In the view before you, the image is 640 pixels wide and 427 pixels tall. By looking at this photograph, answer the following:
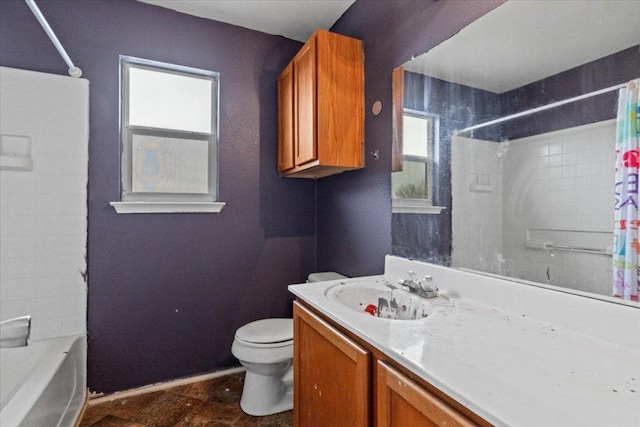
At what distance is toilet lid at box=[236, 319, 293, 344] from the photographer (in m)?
1.77

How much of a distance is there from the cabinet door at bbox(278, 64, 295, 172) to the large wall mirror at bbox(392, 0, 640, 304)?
906 millimetres

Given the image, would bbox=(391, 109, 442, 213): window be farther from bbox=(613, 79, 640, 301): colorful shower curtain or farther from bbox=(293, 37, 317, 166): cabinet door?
bbox=(613, 79, 640, 301): colorful shower curtain

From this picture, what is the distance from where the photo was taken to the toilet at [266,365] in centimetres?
175

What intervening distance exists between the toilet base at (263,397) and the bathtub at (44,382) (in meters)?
0.90

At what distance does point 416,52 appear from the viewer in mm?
1522

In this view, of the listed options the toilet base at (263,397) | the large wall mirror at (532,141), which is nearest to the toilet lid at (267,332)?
the toilet base at (263,397)

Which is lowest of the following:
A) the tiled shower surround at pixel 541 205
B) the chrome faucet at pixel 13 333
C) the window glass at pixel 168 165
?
the chrome faucet at pixel 13 333

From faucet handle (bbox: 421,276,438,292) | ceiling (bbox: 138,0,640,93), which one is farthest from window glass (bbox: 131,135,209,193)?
faucet handle (bbox: 421,276,438,292)

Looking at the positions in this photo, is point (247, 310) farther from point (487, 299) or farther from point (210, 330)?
point (487, 299)

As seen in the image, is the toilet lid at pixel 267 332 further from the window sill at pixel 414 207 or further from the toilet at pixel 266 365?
the window sill at pixel 414 207

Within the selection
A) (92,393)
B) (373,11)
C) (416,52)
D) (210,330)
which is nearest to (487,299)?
(416,52)

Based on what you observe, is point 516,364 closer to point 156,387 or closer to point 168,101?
point 156,387

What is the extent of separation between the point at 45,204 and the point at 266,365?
1.55 metres

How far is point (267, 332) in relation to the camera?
6.09 feet
